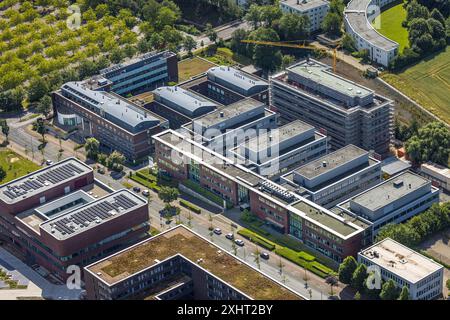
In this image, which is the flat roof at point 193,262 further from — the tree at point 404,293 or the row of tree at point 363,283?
the tree at point 404,293

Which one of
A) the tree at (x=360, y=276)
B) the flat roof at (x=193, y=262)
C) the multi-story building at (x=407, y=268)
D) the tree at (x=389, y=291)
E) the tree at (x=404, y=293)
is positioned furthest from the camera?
the tree at (x=360, y=276)

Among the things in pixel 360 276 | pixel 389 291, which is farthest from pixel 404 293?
pixel 360 276

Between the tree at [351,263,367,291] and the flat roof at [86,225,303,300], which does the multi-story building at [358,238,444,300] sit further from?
the flat roof at [86,225,303,300]

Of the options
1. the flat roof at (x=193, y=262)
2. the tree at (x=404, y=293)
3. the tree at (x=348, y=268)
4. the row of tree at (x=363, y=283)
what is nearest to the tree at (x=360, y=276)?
the row of tree at (x=363, y=283)

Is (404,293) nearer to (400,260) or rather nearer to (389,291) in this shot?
(389,291)

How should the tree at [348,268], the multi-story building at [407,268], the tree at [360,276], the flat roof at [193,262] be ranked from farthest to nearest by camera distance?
the tree at [348,268] < the tree at [360,276] < the multi-story building at [407,268] < the flat roof at [193,262]
